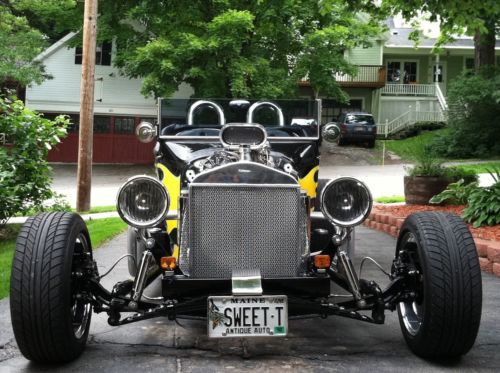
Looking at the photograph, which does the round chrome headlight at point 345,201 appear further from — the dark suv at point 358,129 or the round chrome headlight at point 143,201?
the dark suv at point 358,129

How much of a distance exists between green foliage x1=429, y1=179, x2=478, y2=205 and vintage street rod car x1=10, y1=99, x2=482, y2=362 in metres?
5.96

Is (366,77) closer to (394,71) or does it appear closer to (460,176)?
(394,71)

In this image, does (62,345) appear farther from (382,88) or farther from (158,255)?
(382,88)

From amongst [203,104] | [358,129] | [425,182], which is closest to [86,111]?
[425,182]

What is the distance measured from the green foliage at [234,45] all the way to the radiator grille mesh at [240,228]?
1580 cm

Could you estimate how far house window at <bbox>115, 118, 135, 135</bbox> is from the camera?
2992 cm

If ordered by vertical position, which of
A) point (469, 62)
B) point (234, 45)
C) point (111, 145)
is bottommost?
point (111, 145)

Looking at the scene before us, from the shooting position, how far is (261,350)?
3.96 meters

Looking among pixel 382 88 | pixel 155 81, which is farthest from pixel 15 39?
pixel 382 88

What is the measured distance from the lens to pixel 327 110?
3638cm

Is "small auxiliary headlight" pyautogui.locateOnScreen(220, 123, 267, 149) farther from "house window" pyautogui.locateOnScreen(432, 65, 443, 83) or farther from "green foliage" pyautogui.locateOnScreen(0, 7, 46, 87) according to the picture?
"house window" pyautogui.locateOnScreen(432, 65, 443, 83)

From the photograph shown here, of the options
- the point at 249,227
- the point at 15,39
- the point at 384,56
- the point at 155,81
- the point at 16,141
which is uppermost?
the point at 384,56

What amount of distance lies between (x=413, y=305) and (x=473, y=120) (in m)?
23.7

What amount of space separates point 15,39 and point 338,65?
1302cm
